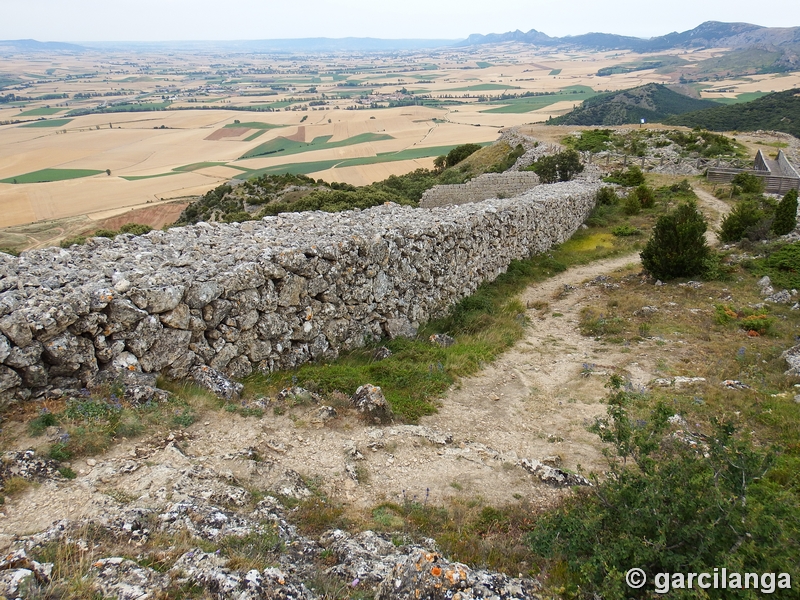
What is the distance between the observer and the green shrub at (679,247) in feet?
47.7

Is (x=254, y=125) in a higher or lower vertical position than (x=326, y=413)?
higher

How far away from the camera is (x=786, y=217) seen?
17.0 meters

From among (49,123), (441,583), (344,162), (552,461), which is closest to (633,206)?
(552,461)

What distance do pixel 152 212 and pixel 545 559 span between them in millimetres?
46117

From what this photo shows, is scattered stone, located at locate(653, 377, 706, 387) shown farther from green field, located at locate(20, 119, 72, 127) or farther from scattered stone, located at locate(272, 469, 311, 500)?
green field, located at locate(20, 119, 72, 127)

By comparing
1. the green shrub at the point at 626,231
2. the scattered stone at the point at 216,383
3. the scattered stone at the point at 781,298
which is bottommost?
the scattered stone at the point at 781,298

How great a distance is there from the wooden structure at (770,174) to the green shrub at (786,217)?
839 cm

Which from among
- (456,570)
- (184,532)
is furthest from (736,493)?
(184,532)

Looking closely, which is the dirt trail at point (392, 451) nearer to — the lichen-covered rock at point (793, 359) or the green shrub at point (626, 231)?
the lichen-covered rock at point (793, 359)

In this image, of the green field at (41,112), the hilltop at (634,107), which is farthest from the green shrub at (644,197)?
the green field at (41,112)

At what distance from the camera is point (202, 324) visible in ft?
24.7

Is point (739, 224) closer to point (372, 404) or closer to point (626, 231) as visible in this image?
point (626, 231)

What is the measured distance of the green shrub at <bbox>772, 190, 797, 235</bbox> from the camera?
17.0 m

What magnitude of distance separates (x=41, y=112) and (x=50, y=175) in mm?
83217
